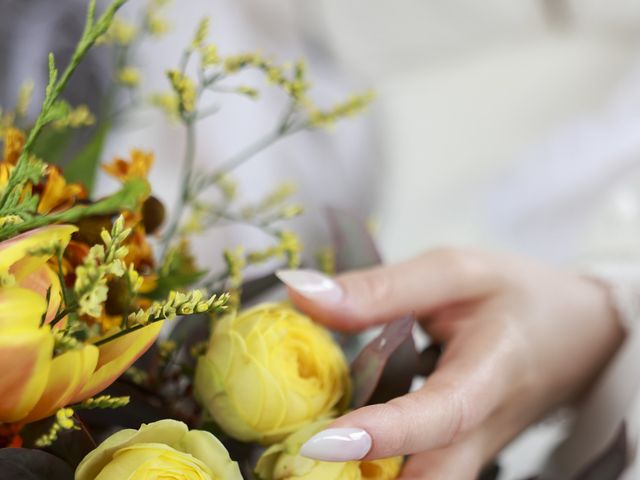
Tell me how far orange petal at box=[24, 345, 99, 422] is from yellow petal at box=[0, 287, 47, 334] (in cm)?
2

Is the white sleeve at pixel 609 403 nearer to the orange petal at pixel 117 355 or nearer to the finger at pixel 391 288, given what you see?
the finger at pixel 391 288

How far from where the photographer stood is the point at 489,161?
929mm

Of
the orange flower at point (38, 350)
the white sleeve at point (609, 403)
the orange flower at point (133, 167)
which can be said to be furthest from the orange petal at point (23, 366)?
the white sleeve at point (609, 403)

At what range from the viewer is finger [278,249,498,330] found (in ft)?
1.33

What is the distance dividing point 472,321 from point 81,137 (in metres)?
0.29

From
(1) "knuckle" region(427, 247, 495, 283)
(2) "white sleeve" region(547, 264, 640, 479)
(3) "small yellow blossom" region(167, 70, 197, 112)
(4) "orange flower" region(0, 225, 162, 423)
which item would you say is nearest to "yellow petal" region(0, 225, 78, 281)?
(4) "orange flower" region(0, 225, 162, 423)

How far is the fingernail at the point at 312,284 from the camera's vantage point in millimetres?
391

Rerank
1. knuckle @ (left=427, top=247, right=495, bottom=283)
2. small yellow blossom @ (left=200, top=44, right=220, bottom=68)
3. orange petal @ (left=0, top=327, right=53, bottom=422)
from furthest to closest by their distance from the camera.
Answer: knuckle @ (left=427, top=247, right=495, bottom=283)
small yellow blossom @ (left=200, top=44, right=220, bottom=68)
orange petal @ (left=0, top=327, right=53, bottom=422)

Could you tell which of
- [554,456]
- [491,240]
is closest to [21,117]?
[554,456]

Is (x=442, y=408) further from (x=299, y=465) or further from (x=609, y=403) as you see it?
(x=609, y=403)

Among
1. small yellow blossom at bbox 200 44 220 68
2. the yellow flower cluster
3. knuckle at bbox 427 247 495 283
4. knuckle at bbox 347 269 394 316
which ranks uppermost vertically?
small yellow blossom at bbox 200 44 220 68

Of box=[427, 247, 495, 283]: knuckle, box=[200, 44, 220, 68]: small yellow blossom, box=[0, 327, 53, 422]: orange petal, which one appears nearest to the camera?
box=[0, 327, 53, 422]: orange petal

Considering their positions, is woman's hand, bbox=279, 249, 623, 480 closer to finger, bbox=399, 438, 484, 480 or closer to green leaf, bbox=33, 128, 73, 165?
finger, bbox=399, 438, 484, 480

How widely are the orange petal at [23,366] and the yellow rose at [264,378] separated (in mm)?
91
